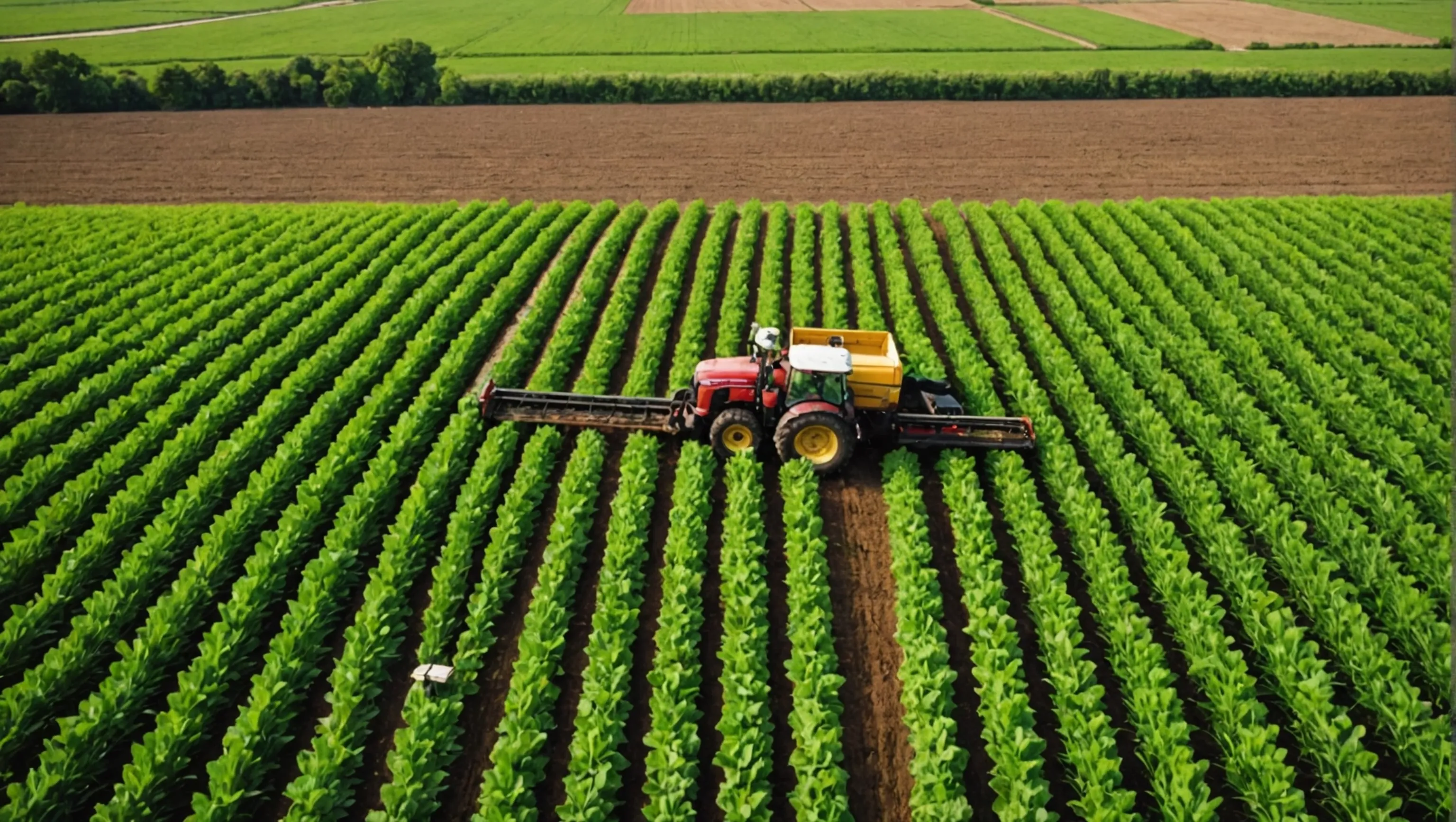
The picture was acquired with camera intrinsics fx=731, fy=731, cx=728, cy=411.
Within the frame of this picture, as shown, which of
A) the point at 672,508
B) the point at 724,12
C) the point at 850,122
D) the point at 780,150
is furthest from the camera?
the point at 724,12

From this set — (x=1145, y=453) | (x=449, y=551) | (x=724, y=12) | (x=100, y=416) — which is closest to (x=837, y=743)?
(x=449, y=551)

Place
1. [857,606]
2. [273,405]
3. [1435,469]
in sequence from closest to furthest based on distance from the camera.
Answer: [857,606]
[1435,469]
[273,405]

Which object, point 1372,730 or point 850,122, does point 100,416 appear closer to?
point 1372,730

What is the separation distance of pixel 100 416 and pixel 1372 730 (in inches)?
699

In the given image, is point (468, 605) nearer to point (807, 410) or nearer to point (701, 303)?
point (807, 410)

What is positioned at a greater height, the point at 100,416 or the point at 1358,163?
the point at 1358,163

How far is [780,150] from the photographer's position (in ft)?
107

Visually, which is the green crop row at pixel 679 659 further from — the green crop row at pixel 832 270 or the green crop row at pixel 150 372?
the green crop row at pixel 150 372

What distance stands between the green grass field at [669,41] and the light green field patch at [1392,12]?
934 mm

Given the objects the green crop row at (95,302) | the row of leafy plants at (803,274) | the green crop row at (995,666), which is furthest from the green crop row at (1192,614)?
the green crop row at (95,302)

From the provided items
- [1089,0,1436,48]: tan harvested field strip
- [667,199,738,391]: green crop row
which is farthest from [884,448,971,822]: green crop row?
[1089,0,1436,48]: tan harvested field strip

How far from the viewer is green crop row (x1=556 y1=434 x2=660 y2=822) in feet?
21.9

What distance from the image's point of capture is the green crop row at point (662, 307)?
1375cm

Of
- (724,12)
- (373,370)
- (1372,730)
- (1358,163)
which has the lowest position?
(1372,730)
